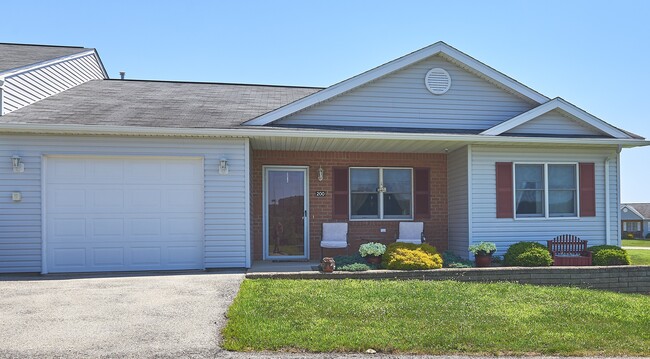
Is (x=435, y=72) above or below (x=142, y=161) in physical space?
above

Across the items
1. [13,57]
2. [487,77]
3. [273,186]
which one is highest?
[13,57]

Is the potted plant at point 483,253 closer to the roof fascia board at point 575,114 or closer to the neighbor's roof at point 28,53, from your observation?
the roof fascia board at point 575,114

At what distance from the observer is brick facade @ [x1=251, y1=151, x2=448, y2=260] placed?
1208 cm

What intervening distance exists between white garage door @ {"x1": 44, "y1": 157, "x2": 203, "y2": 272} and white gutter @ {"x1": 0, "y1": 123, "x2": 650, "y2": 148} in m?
0.65

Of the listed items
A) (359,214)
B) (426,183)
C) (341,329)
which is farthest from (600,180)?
(341,329)

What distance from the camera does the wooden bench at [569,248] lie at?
10609 millimetres

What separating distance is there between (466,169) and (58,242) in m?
8.67

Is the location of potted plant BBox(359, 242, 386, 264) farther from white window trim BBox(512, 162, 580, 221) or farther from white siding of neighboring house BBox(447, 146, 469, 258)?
white window trim BBox(512, 162, 580, 221)

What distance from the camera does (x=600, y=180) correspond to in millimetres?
11742

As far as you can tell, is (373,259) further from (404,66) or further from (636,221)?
(636,221)

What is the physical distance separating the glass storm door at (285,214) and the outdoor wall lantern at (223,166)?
219 cm

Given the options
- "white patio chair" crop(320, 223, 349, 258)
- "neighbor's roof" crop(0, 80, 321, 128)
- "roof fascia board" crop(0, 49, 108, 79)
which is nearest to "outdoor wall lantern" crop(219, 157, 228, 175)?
"neighbor's roof" crop(0, 80, 321, 128)

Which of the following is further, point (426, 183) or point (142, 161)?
point (426, 183)

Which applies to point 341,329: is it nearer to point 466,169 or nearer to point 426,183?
point 466,169
